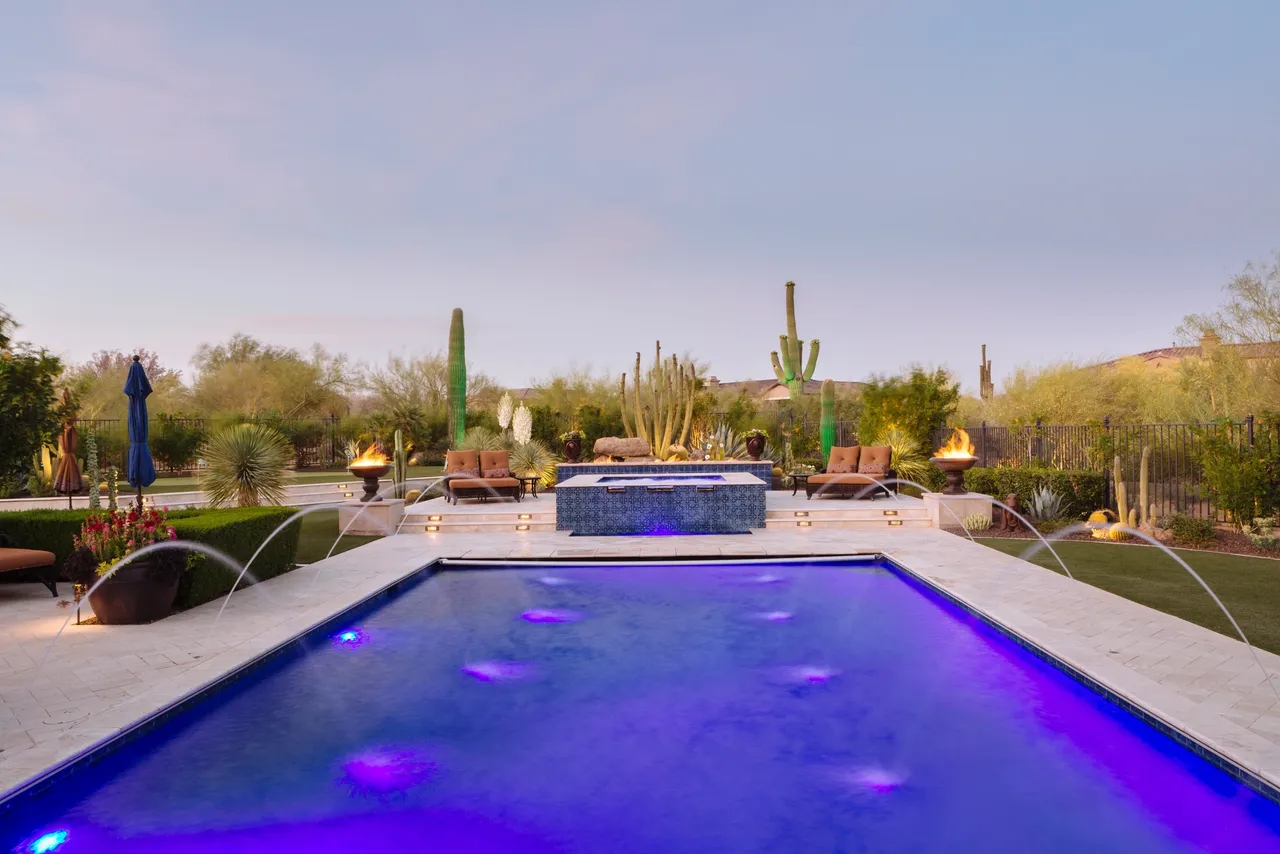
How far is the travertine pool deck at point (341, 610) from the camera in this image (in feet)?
10.8

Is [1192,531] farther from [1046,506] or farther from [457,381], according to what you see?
[457,381]

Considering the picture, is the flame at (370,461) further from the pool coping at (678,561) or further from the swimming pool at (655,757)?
the swimming pool at (655,757)

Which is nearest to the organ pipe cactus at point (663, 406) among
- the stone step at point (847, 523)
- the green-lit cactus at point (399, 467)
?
the green-lit cactus at point (399, 467)

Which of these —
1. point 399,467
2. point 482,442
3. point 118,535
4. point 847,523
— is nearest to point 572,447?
point 482,442

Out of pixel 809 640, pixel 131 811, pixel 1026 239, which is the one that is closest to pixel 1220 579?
pixel 809 640

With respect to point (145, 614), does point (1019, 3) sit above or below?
above

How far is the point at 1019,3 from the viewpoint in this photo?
13266mm

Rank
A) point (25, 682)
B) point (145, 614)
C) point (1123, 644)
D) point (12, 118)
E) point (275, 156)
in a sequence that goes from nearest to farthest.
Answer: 1. point (25, 682)
2. point (1123, 644)
3. point (145, 614)
4. point (12, 118)
5. point (275, 156)

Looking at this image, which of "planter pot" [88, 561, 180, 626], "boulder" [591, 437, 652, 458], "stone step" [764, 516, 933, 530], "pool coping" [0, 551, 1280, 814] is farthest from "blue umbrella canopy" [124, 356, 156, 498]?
"boulder" [591, 437, 652, 458]

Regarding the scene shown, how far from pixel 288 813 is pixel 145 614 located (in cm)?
320

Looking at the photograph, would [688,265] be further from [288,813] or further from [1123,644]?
[288,813]

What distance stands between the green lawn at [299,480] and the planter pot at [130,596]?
8.69 meters

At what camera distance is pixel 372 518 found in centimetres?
1058

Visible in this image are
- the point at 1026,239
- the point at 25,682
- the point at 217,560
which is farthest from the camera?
the point at 1026,239
